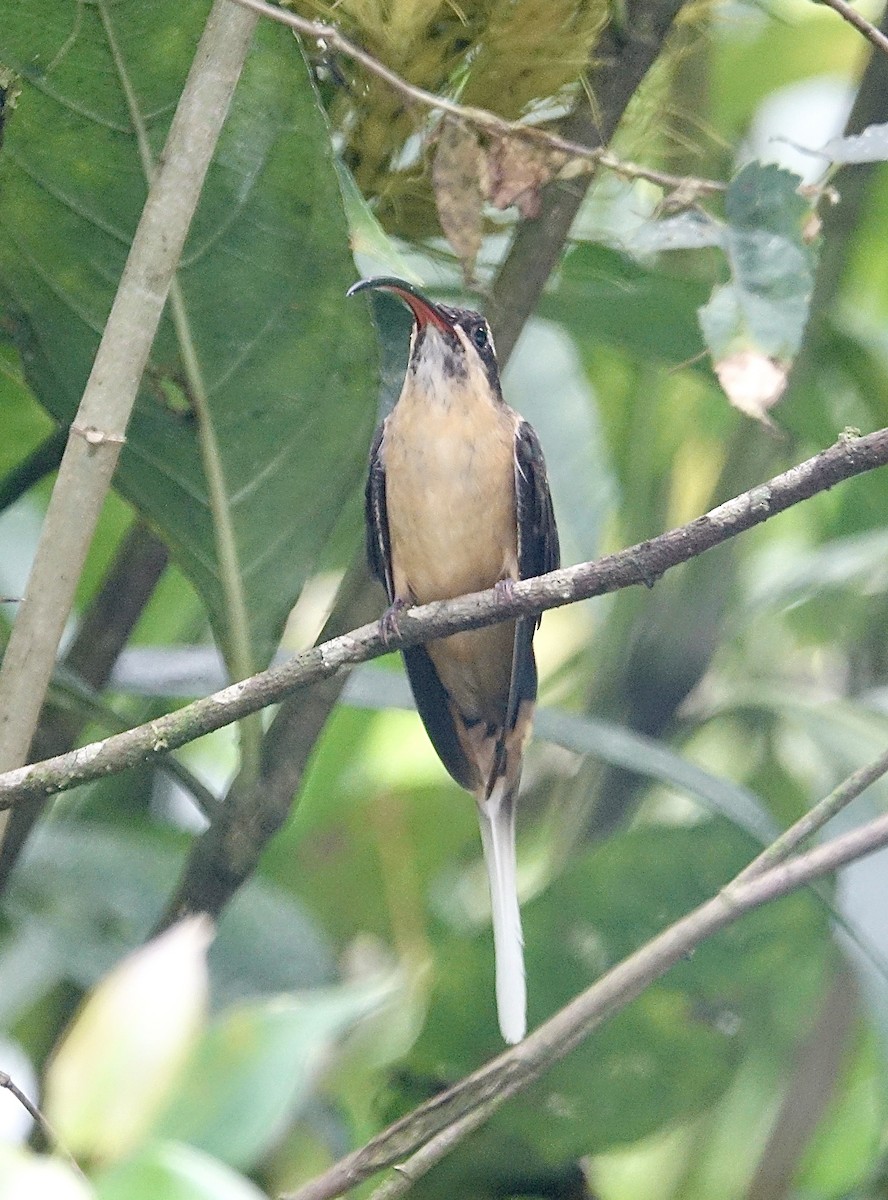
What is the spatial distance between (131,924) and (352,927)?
544 mm

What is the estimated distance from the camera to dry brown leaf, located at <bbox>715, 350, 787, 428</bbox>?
6.47ft

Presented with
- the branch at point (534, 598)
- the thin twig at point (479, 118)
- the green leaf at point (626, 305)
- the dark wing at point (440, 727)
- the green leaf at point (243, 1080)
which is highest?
the green leaf at point (626, 305)

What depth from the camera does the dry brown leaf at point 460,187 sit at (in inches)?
78.3

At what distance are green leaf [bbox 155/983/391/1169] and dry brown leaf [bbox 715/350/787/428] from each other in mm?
1137

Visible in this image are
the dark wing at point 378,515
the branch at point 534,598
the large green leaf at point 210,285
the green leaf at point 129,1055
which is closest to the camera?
the green leaf at point 129,1055

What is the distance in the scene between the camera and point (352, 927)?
288 centimetres

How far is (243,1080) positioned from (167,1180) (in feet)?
0.59

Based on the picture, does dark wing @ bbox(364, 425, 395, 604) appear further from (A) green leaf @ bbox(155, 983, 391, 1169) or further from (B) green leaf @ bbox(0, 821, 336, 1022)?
(A) green leaf @ bbox(155, 983, 391, 1169)

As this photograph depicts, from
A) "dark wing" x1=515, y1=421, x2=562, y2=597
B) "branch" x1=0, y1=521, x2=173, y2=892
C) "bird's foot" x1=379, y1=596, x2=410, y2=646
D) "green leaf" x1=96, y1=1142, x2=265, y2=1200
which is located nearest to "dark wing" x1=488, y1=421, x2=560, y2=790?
"dark wing" x1=515, y1=421, x2=562, y2=597

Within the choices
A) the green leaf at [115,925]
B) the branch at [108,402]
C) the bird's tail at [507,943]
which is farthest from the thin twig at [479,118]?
the green leaf at [115,925]

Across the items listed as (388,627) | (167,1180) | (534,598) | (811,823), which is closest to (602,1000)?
(811,823)

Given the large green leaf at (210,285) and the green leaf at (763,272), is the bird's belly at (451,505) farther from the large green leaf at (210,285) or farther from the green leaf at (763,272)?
the green leaf at (763,272)

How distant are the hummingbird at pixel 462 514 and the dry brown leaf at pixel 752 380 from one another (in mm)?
749

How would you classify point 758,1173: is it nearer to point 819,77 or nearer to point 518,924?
point 518,924
